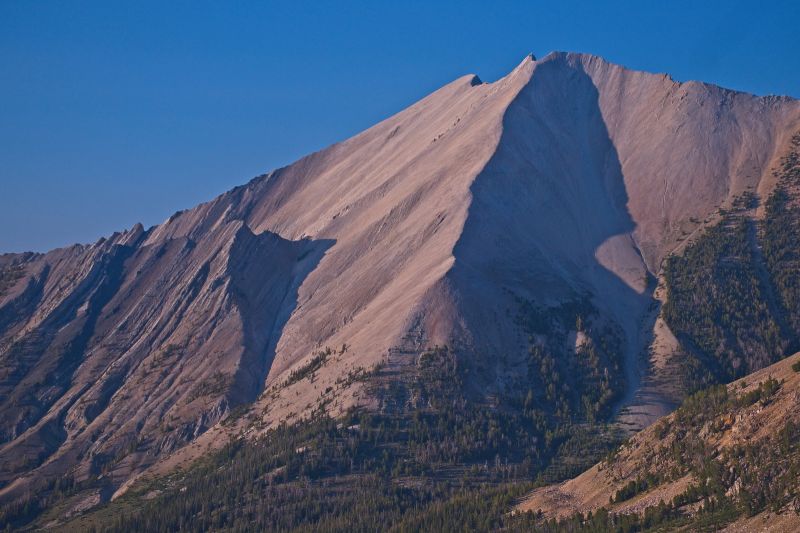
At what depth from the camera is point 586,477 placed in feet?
442

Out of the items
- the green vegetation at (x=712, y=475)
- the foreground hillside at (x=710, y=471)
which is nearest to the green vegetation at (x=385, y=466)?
the foreground hillside at (x=710, y=471)

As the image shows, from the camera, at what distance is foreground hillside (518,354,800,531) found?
99.2 meters

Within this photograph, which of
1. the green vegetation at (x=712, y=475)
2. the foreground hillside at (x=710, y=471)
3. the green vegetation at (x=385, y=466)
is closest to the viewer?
the foreground hillside at (x=710, y=471)

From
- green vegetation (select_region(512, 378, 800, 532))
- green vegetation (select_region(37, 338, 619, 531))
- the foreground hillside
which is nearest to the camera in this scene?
the foreground hillside

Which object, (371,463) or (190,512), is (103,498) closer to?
(190,512)

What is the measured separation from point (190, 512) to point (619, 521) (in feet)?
260

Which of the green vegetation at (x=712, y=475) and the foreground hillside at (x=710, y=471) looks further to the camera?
the green vegetation at (x=712, y=475)

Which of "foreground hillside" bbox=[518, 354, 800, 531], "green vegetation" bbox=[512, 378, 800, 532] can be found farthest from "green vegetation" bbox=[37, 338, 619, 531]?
"green vegetation" bbox=[512, 378, 800, 532]

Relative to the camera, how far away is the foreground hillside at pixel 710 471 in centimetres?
9919

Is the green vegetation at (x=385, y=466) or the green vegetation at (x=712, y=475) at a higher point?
the green vegetation at (x=385, y=466)

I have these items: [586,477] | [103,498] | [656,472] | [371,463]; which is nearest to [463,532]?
[586,477]

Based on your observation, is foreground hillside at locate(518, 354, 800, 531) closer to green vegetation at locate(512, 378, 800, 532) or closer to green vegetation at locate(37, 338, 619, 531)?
green vegetation at locate(512, 378, 800, 532)

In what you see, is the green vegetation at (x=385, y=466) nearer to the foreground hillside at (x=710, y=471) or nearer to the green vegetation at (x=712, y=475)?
the foreground hillside at (x=710, y=471)

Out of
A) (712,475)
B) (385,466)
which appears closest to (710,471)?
(712,475)
